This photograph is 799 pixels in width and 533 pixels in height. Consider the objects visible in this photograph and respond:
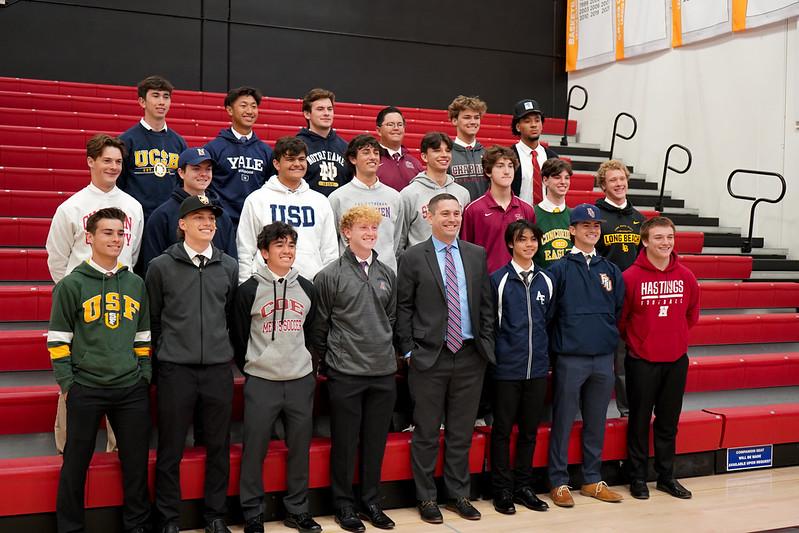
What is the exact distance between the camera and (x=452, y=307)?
4012 millimetres

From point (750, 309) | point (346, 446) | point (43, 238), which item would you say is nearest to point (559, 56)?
point (750, 309)

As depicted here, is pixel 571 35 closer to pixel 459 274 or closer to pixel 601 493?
pixel 459 274

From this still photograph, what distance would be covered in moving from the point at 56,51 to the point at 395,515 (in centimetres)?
680

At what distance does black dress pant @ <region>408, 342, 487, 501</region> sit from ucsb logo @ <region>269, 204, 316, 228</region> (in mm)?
901

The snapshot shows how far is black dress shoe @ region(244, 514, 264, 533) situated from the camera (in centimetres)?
358

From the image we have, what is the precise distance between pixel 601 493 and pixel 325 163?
2372mm

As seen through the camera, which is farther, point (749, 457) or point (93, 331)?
point (749, 457)

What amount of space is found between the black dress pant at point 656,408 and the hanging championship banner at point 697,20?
4916mm

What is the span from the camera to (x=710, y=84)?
8273 mm

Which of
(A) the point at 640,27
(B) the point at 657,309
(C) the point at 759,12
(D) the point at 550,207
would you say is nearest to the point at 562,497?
(B) the point at 657,309

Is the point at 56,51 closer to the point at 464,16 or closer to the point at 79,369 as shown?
the point at 464,16

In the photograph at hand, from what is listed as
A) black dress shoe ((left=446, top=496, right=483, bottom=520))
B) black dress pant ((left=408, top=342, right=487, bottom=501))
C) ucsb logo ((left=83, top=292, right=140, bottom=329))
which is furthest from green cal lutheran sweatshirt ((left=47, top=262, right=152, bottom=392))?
black dress shoe ((left=446, top=496, right=483, bottom=520))

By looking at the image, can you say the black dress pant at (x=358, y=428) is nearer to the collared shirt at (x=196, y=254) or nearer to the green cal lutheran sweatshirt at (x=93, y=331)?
the collared shirt at (x=196, y=254)

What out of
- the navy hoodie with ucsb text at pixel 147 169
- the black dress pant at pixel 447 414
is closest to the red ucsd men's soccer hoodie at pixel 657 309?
the black dress pant at pixel 447 414
